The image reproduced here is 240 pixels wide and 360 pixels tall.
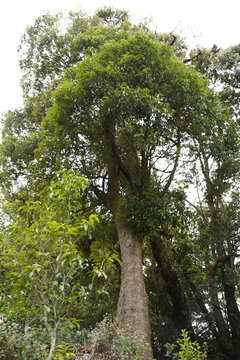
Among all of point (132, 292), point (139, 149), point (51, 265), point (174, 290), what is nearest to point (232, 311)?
point (174, 290)

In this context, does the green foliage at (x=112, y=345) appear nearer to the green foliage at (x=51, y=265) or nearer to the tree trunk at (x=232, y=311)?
the green foliage at (x=51, y=265)

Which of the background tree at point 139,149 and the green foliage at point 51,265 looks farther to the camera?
the background tree at point 139,149

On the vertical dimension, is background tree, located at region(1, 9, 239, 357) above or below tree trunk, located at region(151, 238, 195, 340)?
above

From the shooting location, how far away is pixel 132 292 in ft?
22.5

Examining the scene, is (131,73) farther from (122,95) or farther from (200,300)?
(200,300)

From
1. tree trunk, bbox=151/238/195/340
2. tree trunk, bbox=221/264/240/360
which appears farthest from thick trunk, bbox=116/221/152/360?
tree trunk, bbox=221/264/240/360

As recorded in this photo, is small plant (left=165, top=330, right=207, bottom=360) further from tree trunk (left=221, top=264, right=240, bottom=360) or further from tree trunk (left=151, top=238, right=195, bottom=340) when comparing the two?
tree trunk (left=221, top=264, right=240, bottom=360)

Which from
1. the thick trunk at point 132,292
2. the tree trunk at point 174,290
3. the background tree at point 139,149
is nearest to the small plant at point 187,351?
the thick trunk at point 132,292

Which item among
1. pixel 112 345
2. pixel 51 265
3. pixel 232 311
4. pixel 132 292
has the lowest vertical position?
pixel 112 345

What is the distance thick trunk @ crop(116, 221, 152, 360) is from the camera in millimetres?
6273

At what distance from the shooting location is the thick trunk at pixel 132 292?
6.27 m

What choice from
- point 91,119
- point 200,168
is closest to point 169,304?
point 200,168

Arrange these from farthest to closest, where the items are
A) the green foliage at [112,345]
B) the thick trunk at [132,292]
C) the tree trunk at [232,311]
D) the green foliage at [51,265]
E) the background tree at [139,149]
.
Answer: the tree trunk at [232,311] < the background tree at [139,149] < the thick trunk at [132,292] < the green foliage at [112,345] < the green foliage at [51,265]

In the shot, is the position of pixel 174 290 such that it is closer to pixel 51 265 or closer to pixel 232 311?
pixel 232 311
